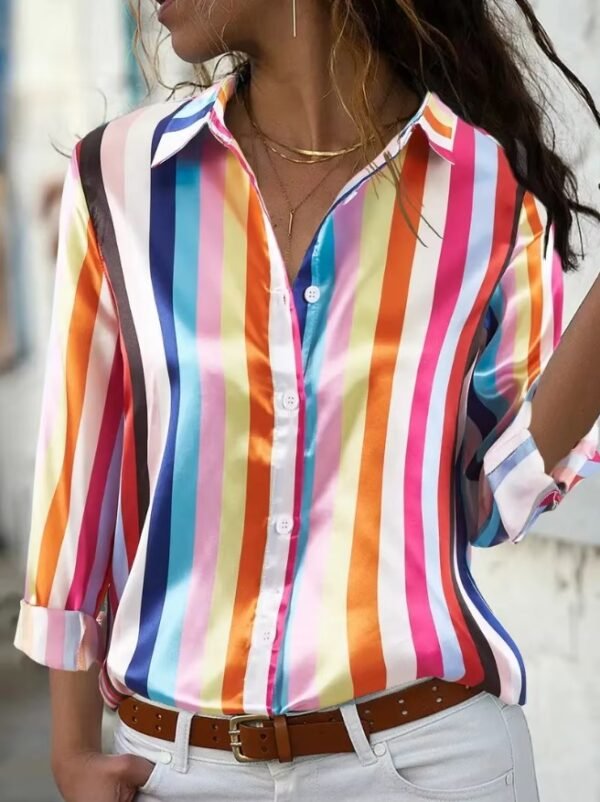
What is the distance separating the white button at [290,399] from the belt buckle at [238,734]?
32 centimetres

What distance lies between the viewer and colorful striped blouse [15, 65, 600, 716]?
4.53ft

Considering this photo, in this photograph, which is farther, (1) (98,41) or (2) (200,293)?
(1) (98,41)

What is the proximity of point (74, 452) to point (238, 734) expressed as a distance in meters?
0.35

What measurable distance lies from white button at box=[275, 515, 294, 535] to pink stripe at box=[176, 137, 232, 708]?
7 cm

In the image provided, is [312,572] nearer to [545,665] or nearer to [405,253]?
[405,253]

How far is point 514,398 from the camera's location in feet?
4.84

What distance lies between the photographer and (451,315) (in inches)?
56.7

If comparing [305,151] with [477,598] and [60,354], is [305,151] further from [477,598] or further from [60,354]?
[477,598]

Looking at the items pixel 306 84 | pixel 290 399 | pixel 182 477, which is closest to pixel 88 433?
Result: pixel 182 477

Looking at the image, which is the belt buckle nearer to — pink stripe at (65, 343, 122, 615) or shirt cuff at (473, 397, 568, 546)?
pink stripe at (65, 343, 122, 615)

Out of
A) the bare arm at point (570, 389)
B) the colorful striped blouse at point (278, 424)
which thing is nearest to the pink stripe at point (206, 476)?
the colorful striped blouse at point (278, 424)

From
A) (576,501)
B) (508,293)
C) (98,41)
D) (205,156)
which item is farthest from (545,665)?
(98,41)

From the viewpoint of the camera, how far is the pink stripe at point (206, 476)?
4.52ft

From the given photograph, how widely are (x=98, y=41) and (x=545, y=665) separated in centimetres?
212
